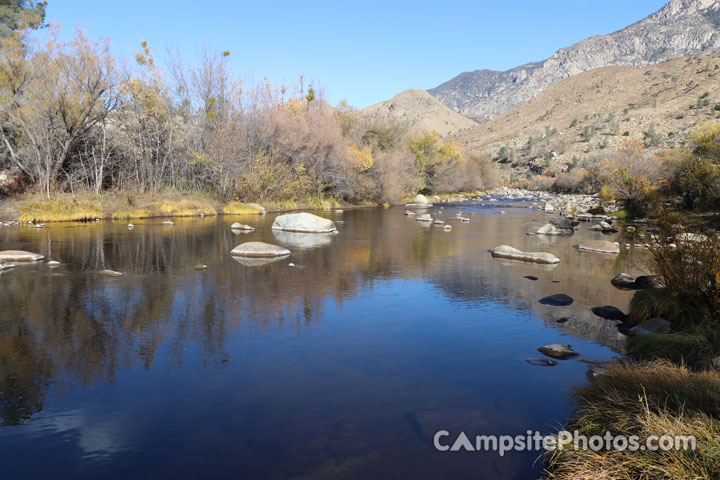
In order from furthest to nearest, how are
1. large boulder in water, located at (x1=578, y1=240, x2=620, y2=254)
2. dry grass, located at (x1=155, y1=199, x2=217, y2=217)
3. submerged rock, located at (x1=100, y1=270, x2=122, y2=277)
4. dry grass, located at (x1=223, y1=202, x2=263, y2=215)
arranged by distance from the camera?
dry grass, located at (x1=223, y1=202, x2=263, y2=215) < dry grass, located at (x1=155, y1=199, x2=217, y2=217) < large boulder in water, located at (x1=578, y1=240, x2=620, y2=254) < submerged rock, located at (x1=100, y1=270, x2=122, y2=277)

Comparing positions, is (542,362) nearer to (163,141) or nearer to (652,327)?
(652,327)

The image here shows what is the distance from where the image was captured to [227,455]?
4.52m

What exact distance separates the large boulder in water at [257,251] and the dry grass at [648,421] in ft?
37.2

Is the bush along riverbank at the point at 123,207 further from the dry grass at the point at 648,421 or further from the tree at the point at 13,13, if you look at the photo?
the dry grass at the point at 648,421

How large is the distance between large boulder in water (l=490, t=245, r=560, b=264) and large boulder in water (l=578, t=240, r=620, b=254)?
9.73 feet

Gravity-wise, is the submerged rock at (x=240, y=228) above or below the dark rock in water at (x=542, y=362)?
above

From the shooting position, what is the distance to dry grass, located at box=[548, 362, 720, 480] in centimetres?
374

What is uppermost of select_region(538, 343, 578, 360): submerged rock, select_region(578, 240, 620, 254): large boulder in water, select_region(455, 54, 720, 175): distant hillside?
select_region(455, 54, 720, 175): distant hillside

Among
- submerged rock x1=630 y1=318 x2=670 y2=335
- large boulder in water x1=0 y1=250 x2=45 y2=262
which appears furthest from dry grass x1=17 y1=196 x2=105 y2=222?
submerged rock x1=630 y1=318 x2=670 y2=335

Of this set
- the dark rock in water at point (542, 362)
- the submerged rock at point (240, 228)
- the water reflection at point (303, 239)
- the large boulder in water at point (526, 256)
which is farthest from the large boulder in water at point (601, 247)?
the submerged rock at point (240, 228)

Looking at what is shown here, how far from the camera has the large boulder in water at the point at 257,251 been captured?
15508 millimetres

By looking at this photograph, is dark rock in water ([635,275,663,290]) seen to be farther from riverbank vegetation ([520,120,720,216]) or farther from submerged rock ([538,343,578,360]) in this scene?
riverbank vegetation ([520,120,720,216])

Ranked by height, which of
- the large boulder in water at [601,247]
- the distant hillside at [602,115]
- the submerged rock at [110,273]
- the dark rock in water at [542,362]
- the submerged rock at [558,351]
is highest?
the distant hillside at [602,115]

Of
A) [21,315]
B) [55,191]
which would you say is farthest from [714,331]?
[55,191]
